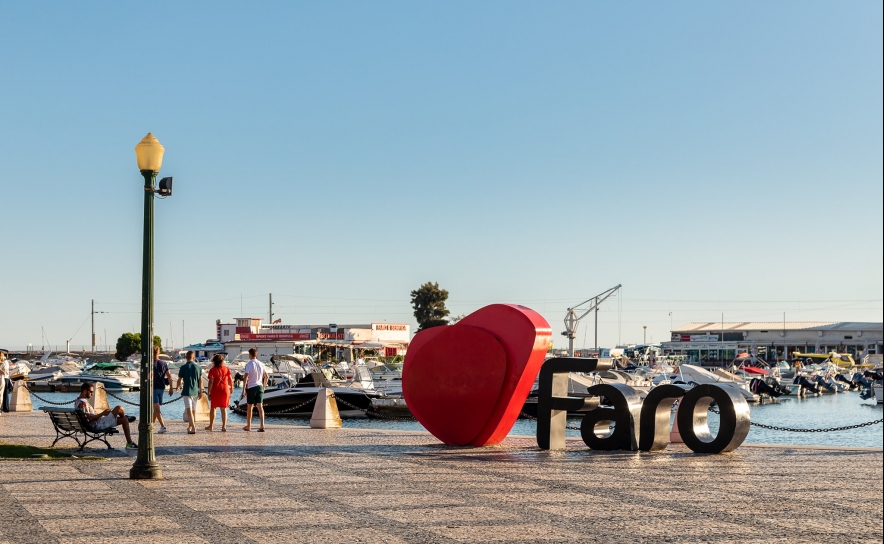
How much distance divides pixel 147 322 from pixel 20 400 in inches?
637

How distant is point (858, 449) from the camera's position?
15.6m

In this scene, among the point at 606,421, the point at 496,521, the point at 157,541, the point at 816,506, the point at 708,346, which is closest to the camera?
the point at 157,541

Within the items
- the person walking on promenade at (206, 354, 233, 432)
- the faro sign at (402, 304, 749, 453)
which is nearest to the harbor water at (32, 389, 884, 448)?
the person walking on promenade at (206, 354, 233, 432)

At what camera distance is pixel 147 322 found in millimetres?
11930

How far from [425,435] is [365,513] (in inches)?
395

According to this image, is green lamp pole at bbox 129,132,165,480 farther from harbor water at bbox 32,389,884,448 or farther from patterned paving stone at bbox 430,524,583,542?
harbor water at bbox 32,389,884,448

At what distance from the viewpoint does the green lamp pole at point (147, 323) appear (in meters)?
11.6

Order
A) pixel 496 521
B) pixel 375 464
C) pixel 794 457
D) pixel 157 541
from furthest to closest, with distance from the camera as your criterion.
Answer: pixel 794 457
pixel 375 464
pixel 496 521
pixel 157 541

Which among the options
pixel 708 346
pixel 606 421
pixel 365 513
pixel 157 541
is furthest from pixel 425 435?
pixel 708 346

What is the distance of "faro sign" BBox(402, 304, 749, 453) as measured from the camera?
15.7 meters

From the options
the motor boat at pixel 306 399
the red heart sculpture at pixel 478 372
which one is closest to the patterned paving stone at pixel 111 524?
the red heart sculpture at pixel 478 372

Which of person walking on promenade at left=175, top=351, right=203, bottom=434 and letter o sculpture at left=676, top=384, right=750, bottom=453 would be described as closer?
letter o sculpture at left=676, top=384, right=750, bottom=453

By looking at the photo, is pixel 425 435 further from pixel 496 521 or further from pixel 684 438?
pixel 496 521

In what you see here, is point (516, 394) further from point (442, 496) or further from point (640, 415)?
point (442, 496)
